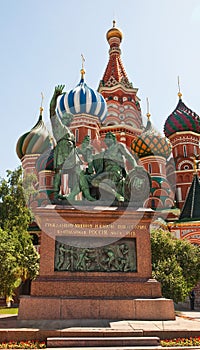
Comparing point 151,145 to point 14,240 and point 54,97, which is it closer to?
point 14,240

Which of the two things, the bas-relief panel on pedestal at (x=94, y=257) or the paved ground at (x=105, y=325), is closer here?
the paved ground at (x=105, y=325)

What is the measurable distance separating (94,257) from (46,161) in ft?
84.7

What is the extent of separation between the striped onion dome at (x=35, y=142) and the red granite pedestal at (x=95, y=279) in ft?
91.7

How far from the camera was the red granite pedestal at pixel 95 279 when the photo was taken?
7.89 meters

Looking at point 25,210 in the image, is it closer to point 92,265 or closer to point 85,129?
point 92,265

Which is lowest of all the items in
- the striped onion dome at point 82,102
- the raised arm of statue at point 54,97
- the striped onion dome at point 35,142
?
the raised arm of statue at point 54,97

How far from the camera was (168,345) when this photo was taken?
6.09 meters

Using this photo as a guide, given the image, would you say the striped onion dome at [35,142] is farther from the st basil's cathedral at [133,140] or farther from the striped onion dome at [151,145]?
the striped onion dome at [151,145]

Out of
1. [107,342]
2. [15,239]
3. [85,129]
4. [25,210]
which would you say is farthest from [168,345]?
[85,129]

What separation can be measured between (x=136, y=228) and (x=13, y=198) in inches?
431

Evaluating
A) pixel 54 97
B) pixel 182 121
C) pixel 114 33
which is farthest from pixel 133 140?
pixel 54 97

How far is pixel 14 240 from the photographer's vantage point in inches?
571

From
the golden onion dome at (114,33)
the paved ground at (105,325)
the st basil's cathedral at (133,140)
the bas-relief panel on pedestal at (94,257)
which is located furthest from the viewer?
the golden onion dome at (114,33)

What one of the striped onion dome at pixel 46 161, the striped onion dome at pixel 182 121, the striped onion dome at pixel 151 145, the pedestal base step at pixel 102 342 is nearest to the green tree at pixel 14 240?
the pedestal base step at pixel 102 342
